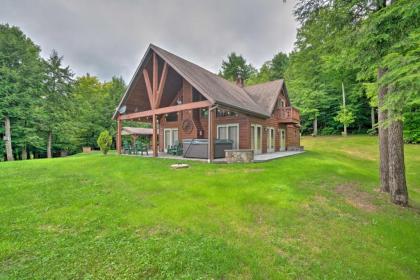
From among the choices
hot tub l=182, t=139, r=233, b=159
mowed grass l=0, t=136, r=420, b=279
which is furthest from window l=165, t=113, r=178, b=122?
mowed grass l=0, t=136, r=420, b=279

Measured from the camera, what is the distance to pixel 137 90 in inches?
547

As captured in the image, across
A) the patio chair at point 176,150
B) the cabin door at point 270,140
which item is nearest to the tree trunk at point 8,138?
the patio chair at point 176,150

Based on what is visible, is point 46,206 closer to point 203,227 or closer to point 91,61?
point 203,227

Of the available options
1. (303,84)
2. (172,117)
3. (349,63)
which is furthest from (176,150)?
(303,84)

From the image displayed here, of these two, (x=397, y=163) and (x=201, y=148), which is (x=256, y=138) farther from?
(x=397, y=163)

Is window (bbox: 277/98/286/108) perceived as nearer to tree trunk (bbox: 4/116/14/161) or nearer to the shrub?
the shrub

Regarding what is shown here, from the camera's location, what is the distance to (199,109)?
14516 mm

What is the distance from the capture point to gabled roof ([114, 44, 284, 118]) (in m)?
10.2

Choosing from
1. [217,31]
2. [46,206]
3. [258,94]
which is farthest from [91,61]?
[46,206]

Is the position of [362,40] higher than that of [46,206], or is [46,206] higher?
[362,40]

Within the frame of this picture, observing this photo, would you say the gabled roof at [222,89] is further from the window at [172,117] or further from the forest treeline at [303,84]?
the forest treeline at [303,84]

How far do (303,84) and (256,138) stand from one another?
1865 cm

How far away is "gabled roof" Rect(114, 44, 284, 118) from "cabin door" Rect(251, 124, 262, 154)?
3.22 feet

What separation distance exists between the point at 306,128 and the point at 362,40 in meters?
27.7
